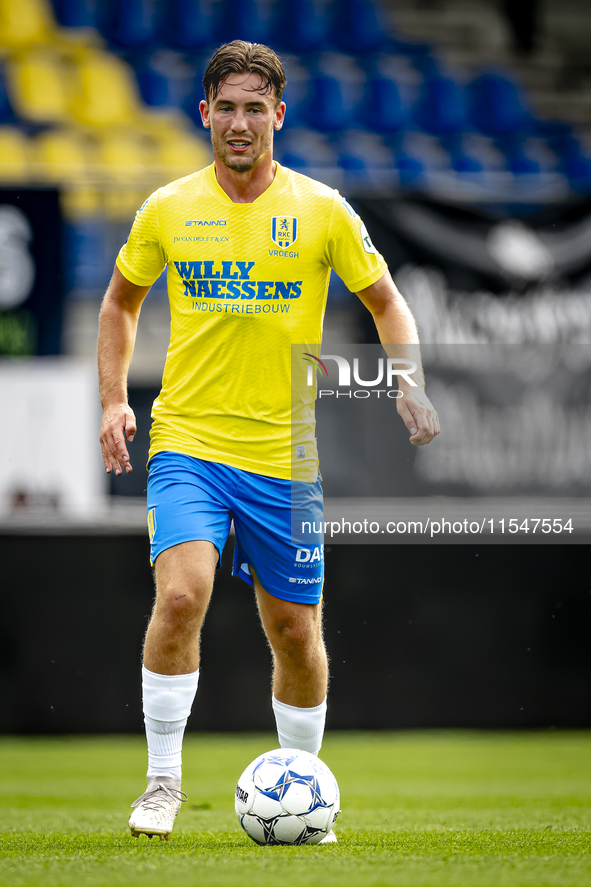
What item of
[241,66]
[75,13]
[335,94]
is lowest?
[241,66]

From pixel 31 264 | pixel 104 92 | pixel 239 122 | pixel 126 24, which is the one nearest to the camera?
pixel 239 122

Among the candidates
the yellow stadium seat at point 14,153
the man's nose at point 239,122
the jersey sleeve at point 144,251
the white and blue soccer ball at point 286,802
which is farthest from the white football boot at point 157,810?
the yellow stadium seat at point 14,153

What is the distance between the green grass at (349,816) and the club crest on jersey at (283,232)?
1.62m

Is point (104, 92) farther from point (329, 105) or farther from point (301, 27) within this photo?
point (329, 105)

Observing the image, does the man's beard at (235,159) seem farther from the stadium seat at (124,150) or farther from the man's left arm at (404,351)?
the stadium seat at (124,150)

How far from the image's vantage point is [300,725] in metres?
3.20

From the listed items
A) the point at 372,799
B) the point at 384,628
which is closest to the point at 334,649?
the point at 384,628

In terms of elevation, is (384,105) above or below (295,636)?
above

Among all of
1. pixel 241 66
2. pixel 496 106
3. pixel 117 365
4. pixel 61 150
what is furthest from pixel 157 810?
pixel 496 106

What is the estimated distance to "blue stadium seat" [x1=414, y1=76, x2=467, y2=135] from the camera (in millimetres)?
7957

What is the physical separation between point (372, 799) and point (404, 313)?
1.96 m

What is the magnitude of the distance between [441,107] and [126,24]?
94.6 inches

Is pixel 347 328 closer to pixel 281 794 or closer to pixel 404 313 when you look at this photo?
pixel 404 313

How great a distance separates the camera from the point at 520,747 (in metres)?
5.37
